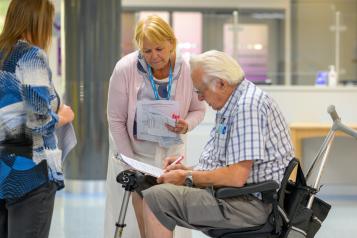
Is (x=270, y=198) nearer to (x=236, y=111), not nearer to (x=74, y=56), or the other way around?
(x=236, y=111)

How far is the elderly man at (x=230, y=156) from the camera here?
7.91 ft

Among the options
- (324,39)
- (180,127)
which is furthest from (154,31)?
(324,39)

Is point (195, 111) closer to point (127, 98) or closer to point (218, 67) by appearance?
point (127, 98)

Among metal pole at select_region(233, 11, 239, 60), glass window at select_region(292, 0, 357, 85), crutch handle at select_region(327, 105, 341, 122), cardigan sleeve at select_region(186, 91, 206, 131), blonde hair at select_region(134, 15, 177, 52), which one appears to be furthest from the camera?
glass window at select_region(292, 0, 357, 85)

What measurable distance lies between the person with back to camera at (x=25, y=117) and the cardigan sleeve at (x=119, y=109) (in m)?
0.87

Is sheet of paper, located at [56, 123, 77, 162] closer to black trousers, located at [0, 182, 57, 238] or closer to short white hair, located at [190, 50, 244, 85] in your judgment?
black trousers, located at [0, 182, 57, 238]

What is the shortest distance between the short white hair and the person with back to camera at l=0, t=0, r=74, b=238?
576mm

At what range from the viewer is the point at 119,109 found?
10.5 feet

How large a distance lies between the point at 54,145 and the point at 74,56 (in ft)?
13.4

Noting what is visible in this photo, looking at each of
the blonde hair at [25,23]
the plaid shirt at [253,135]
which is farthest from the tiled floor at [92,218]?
the blonde hair at [25,23]

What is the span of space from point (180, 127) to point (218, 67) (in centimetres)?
66

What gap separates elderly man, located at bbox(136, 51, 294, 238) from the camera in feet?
7.91

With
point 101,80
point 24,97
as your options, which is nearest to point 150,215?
point 24,97

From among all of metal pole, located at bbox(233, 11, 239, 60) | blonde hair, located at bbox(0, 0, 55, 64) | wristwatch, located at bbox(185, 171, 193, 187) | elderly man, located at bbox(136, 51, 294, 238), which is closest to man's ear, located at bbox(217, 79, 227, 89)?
elderly man, located at bbox(136, 51, 294, 238)
